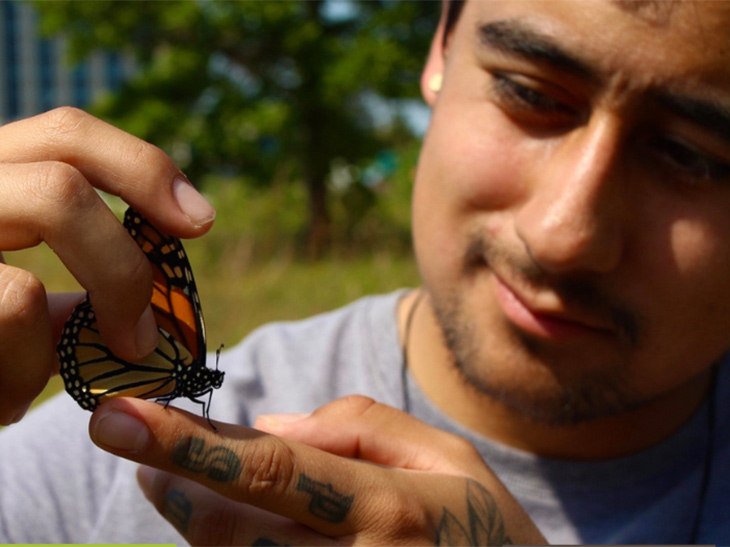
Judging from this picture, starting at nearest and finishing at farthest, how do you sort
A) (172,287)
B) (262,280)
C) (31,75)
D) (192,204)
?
(192,204)
(172,287)
(262,280)
(31,75)

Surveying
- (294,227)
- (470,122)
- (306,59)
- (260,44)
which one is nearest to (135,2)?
(260,44)

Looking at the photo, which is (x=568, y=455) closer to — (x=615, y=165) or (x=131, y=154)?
(x=615, y=165)

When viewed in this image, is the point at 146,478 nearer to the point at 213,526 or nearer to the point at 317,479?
the point at 213,526

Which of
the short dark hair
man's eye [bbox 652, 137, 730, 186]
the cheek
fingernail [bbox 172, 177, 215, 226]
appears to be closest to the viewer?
fingernail [bbox 172, 177, 215, 226]

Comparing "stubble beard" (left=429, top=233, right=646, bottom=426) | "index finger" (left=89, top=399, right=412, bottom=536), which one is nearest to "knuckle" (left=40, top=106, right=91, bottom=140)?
"index finger" (left=89, top=399, right=412, bottom=536)

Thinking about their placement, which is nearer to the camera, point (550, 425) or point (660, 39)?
point (660, 39)

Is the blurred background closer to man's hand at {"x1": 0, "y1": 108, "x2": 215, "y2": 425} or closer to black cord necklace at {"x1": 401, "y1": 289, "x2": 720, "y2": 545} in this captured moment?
black cord necklace at {"x1": 401, "y1": 289, "x2": 720, "y2": 545}

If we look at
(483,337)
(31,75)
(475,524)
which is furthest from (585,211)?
(31,75)
